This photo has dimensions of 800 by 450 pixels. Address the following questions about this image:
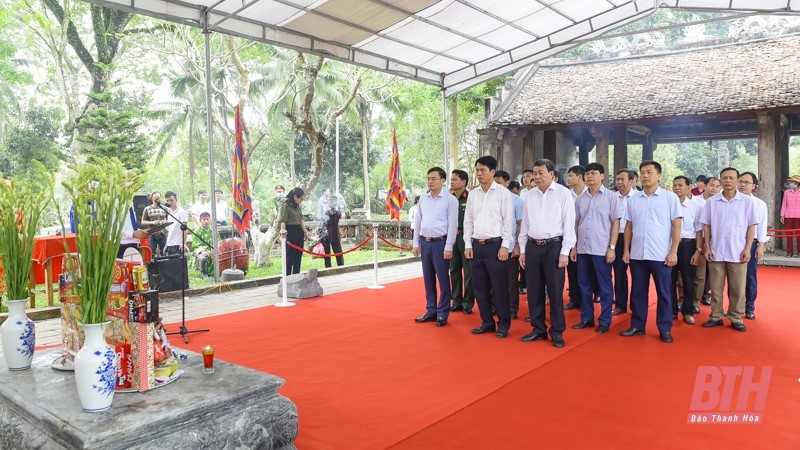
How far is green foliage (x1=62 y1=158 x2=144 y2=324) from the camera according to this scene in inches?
87.0

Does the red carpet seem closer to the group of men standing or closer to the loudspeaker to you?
the group of men standing

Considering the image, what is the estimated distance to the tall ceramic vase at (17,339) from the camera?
2736 mm

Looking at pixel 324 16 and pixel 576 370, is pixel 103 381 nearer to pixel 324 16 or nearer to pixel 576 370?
pixel 576 370

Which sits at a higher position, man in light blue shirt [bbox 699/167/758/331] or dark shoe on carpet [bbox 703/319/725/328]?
man in light blue shirt [bbox 699/167/758/331]

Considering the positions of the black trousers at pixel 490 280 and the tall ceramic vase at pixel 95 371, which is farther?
the black trousers at pixel 490 280

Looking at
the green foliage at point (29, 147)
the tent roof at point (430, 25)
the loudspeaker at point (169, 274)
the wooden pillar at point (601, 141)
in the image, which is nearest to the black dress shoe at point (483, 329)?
the loudspeaker at point (169, 274)

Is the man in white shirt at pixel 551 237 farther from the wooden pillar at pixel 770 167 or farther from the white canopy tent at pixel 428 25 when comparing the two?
the wooden pillar at pixel 770 167

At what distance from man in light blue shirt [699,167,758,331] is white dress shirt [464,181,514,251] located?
195 cm

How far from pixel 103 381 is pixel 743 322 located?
545 centimetres

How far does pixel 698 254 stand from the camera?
5336 mm

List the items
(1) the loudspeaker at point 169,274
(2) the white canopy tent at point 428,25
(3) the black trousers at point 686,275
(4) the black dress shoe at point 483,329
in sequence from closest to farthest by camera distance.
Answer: (4) the black dress shoe at point 483,329 < (3) the black trousers at point 686,275 < (2) the white canopy tent at point 428,25 < (1) the loudspeaker at point 169,274

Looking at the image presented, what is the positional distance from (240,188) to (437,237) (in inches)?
150

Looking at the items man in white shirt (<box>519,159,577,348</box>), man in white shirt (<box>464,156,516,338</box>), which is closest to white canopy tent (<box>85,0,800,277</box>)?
man in white shirt (<box>464,156,516,338</box>)

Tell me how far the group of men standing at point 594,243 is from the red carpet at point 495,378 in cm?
24
